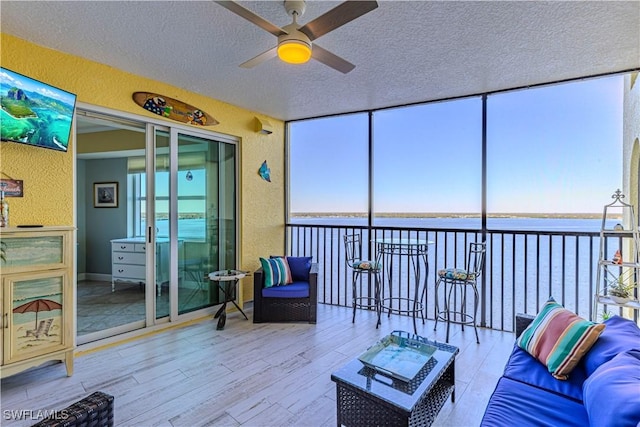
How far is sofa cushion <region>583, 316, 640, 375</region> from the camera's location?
4.92 feet

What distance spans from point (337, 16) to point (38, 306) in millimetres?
2892

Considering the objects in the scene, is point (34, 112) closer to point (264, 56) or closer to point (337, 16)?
point (264, 56)

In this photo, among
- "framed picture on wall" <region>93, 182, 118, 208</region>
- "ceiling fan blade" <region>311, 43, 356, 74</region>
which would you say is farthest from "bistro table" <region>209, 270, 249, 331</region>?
"framed picture on wall" <region>93, 182, 118, 208</region>

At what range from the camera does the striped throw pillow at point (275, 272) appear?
3.73 meters

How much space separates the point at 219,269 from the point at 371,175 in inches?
95.6

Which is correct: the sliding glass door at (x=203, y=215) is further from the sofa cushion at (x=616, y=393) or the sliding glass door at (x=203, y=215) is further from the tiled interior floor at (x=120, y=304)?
the sofa cushion at (x=616, y=393)

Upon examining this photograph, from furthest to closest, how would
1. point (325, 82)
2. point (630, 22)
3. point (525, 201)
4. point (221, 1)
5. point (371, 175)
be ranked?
point (371, 175) < point (525, 201) < point (325, 82) < point (630, 22) < point (221, 1)

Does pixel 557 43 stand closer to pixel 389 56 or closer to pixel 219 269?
pixel 389 56

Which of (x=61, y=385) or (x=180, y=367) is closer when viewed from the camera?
(x=61, y=385)

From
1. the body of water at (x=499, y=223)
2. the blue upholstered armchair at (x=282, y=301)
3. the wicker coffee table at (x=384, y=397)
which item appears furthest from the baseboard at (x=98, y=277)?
the wicker coffee table at (x=384, y=397)

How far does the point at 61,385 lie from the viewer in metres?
2.31

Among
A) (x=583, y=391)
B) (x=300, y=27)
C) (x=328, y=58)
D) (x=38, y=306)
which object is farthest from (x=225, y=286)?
(x=583, y=391)

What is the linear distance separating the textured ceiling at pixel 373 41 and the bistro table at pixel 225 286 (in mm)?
2155

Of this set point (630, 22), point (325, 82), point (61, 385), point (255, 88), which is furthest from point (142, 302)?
point (630, 22)
